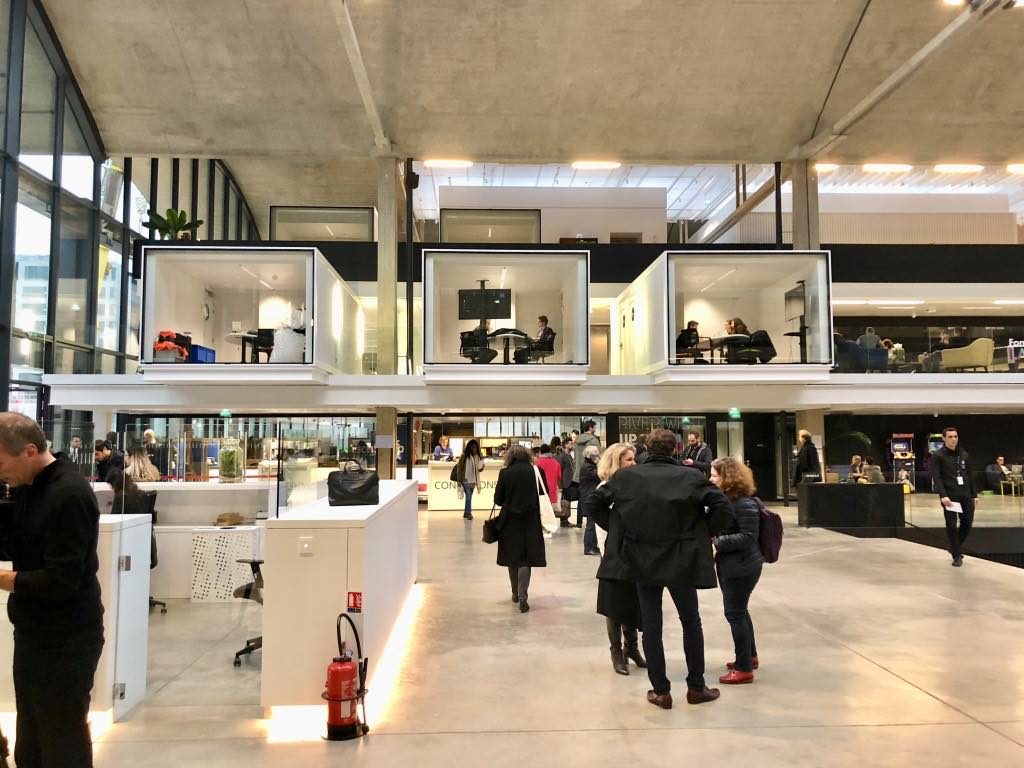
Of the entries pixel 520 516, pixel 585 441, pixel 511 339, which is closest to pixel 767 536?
pixel 520 516

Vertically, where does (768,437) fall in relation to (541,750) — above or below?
above

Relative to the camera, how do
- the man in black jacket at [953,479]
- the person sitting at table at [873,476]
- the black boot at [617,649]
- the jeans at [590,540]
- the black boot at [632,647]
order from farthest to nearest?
the person sitting at table at [873,476]
the jeans at [590,540]
the man in black jacket at [953,479]
the black boot at [632,647]
the black boot at [617,649]

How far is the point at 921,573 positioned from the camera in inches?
355

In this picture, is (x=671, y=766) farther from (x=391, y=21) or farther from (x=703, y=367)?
(x=391, y=21)

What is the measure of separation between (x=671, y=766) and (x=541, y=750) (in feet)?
2.20

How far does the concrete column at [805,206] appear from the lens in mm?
16703

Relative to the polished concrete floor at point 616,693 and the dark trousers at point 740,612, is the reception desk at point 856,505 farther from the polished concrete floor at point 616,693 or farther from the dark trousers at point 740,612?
the dark trousers at point 740,612

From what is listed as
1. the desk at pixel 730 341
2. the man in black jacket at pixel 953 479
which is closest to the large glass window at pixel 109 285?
the desk at pixel 730 341

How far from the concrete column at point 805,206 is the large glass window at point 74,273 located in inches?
622

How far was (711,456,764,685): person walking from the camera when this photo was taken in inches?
185

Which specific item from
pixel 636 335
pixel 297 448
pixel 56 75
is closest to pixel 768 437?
pixel 636 335

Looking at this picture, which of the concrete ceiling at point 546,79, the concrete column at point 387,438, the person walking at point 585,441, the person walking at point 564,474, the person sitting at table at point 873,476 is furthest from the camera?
the concrete column at point 387,438

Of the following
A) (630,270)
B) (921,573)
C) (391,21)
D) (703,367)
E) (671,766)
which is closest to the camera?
Answer: (671,766)

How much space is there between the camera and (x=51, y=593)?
8.04 feet
